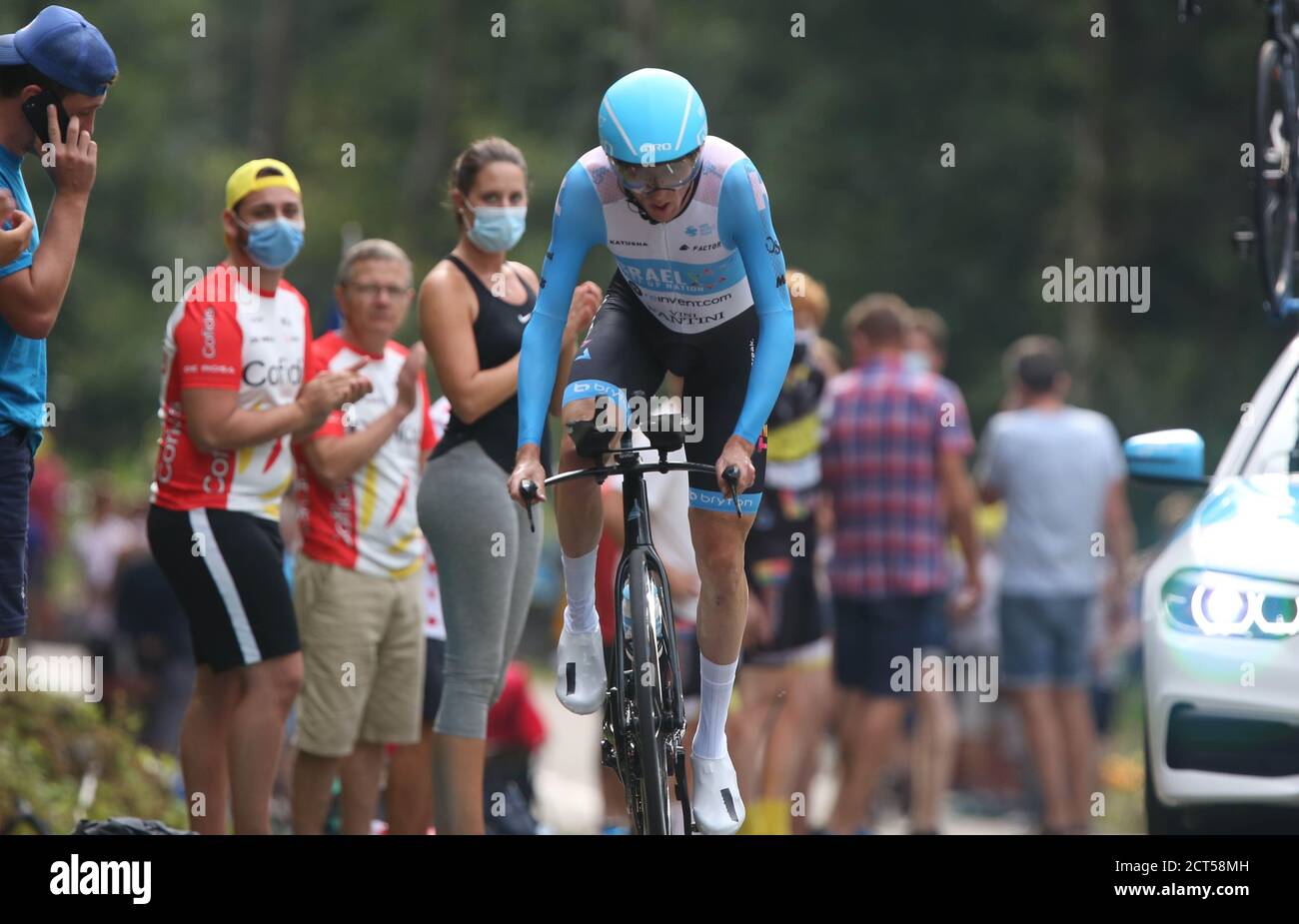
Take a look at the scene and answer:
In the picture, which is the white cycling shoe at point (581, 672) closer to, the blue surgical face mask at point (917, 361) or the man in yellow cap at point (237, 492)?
the man in yellow cap at point (237, 492)

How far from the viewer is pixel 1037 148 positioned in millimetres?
32781

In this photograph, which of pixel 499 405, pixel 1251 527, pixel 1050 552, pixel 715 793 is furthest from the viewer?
pixel 1050 552

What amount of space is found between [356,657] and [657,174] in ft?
8.45

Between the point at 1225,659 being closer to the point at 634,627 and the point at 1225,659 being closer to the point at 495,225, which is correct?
the point at 634,627

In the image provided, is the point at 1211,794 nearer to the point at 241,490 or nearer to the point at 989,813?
the point at 241,490

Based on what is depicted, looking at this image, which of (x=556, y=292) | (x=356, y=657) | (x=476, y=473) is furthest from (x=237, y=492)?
(x=556, y=292)

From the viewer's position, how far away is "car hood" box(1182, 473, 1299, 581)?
6.46 metres

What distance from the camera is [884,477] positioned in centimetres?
1023

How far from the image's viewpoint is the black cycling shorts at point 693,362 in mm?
6172

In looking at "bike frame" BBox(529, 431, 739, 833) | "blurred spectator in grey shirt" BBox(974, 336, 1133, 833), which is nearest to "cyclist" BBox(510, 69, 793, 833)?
"bike frame" BBox(529, 431, 739, 833)

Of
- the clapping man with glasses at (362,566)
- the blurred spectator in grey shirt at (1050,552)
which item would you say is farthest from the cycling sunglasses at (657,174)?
the blurred spectator in grey shirt at (1050,552)

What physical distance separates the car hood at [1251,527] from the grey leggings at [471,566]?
2.21 m

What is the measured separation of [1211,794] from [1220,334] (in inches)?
996

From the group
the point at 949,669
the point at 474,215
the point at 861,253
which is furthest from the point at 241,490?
the point at 861,253
